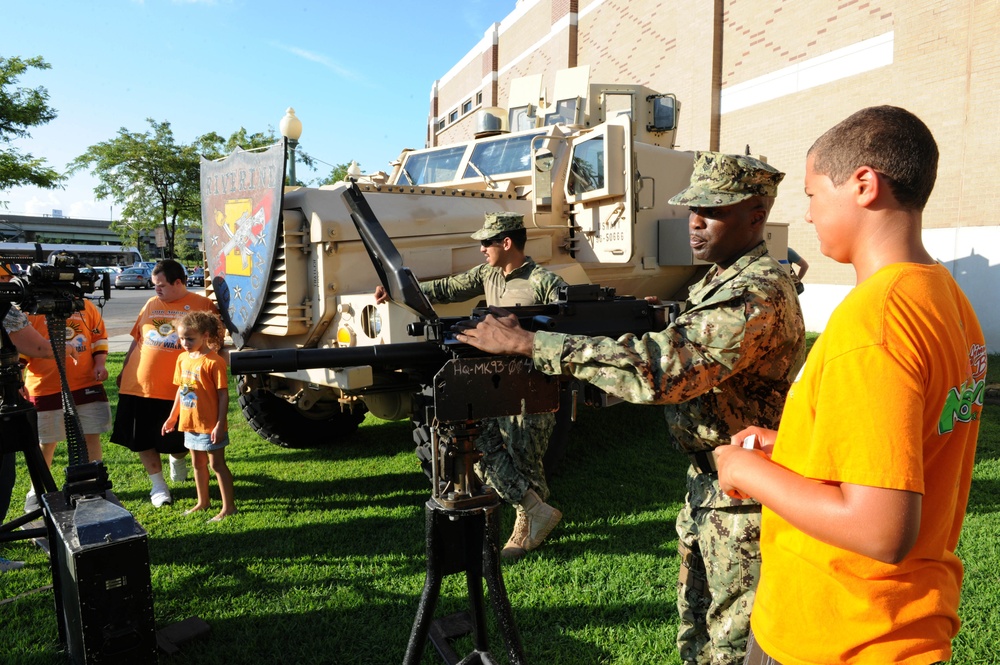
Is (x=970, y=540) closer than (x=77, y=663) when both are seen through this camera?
No

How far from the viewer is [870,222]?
1119mm

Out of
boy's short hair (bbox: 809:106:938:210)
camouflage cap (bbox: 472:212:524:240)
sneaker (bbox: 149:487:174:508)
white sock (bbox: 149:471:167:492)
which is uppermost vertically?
camouflage cap (bbox: 472:212:524:240)

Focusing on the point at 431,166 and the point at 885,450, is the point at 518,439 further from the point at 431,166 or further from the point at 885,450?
the point at 431,166

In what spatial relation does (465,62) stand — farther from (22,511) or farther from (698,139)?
(22,511)

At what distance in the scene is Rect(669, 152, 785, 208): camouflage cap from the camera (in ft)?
5.92

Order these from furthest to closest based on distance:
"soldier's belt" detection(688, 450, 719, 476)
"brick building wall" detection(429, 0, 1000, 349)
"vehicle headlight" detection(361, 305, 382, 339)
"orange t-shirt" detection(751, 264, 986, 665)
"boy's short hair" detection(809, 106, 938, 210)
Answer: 1. "brick building wall" detection(429, 0, 1000, 349)
2. "vehicle headlight" detection(361, 305, 382, 339)
3. "soldier's belt" detection(688, 450, 719, 476)
4. "boy's short hair" detection(809, 106, 938, 210)
5. "orange t-shirt" detection(751, 264, 986, 665)

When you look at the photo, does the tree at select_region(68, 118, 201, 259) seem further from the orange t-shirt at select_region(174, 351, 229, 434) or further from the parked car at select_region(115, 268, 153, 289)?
Answer: the orange t-shirt at select_region(174, 351, 229, 434)

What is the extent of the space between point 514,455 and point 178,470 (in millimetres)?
2514

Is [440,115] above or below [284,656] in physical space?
above

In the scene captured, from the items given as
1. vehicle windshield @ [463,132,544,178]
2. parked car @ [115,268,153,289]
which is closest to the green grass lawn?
vehicle windshield @ [463,132,544,178]

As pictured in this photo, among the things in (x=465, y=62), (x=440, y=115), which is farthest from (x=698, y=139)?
(x=440, y=115)

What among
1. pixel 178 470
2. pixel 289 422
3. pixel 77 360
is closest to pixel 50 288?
pixel 77 360

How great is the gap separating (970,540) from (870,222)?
3165 mm

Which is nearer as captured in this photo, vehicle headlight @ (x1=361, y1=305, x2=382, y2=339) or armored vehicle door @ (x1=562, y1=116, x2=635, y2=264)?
vehicle headlight @ (x1=361, y1=305, x2=382, y2=339)
